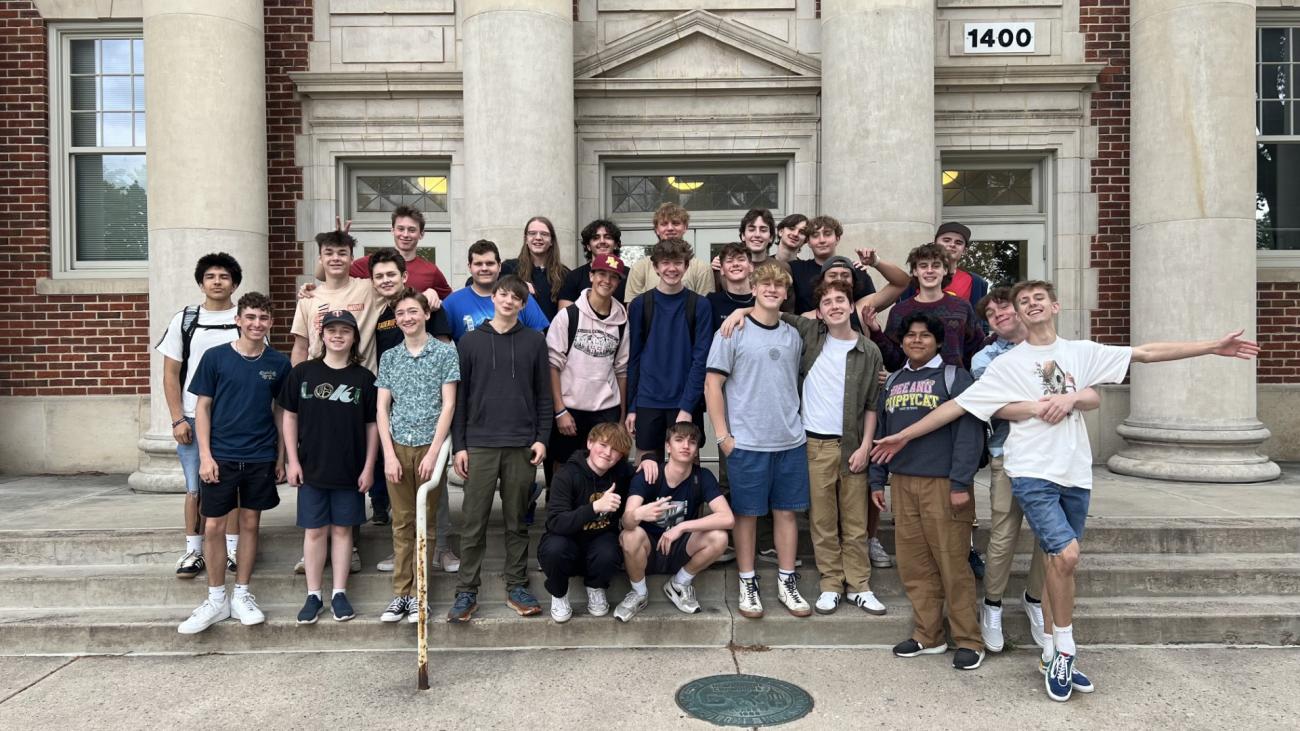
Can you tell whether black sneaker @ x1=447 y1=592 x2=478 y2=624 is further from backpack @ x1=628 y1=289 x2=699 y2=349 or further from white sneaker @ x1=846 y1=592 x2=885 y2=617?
white sneaker @ x1=846 y1=592 x2=885 y2=617

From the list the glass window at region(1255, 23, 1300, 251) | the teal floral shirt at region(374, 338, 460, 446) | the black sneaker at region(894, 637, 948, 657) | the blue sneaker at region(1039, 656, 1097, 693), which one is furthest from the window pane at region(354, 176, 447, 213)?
the glass window at region(1255, 23, 1300, 251)

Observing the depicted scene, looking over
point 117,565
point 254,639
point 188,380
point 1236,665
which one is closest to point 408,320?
point 188,380

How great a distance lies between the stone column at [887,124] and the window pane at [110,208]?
7067 mm

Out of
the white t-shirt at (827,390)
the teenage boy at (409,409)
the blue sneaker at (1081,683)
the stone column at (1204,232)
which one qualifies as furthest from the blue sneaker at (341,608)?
the stone column at (1204,232)

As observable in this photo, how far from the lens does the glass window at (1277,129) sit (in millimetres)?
8281

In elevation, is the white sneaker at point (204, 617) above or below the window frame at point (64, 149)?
below

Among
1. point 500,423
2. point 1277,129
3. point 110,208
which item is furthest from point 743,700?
point 1277,129

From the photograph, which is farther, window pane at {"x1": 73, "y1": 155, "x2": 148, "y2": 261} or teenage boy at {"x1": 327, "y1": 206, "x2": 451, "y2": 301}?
window pane at {"x1": 73, "y1": 155, "x2": 148, "y2": 261}

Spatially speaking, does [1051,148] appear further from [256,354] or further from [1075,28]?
[256,354]

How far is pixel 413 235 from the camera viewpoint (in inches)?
203

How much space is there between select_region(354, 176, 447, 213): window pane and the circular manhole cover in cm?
599

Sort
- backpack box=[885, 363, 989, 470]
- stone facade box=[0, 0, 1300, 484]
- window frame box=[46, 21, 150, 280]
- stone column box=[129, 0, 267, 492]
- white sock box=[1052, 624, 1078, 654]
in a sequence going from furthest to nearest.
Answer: window frame box=[46, 21, 150, 280] → stone facade box=[0, 0, 1300, 484] → stone column box=[129, 0, 267, 492] → backpack box=[885, 363, 989, 470] → white sock box=[1052, 624, 1078, 654]

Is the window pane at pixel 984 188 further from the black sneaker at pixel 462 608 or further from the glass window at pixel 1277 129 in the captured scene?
the black sneaker at pixel 462 608

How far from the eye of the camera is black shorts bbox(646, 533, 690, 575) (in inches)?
179
